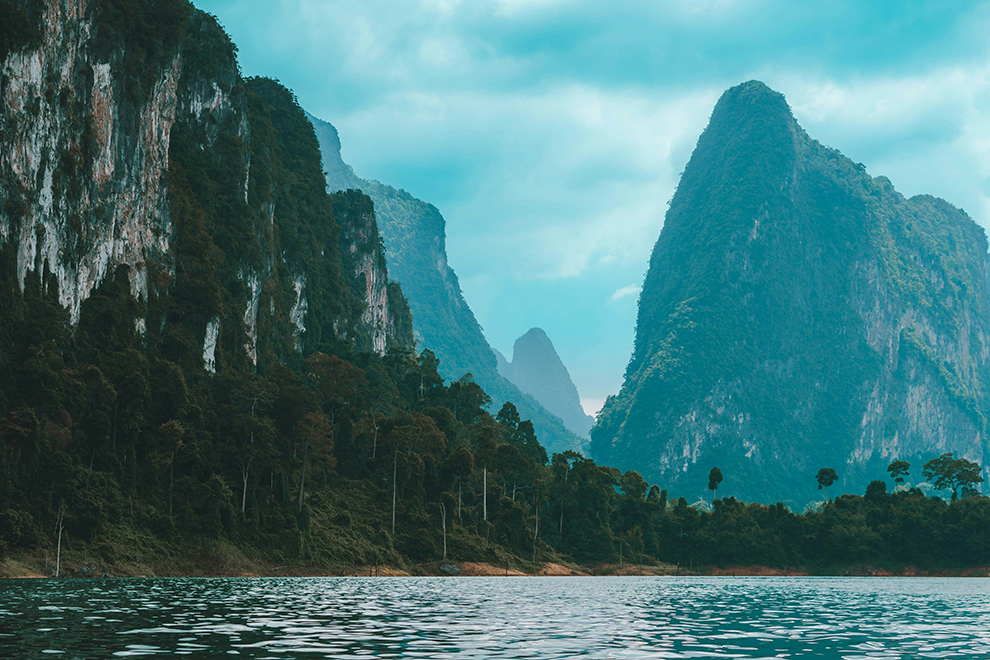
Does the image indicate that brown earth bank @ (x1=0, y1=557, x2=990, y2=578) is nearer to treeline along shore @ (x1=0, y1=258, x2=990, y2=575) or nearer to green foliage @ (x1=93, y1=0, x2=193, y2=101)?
treeline along shore @ (x1=0, y1=258, x2=990, y2=575)

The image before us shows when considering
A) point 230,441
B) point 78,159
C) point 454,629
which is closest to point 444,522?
point 230,441

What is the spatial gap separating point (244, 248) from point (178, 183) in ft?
64.2

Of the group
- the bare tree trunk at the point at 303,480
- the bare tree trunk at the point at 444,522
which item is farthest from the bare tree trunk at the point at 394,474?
the bare tree trunk at the point at 303,480

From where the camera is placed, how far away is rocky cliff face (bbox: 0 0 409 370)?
331ft

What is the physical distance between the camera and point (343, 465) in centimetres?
16000

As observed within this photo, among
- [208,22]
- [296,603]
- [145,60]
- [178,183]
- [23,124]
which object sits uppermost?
[208,22]

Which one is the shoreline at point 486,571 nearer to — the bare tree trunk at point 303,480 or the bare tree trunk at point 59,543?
the bare tree trunk at point 59,543

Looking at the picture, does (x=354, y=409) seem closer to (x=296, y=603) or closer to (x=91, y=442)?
(x=91, y=442)

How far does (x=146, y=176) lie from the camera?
12681cm

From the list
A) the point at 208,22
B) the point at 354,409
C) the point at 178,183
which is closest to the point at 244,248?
the point at 178,183

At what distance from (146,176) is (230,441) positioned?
3978cm

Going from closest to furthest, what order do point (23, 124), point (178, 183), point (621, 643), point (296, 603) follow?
1. point (621, 643)
2. point (296, 603)
3. point (23, 124)
4. point (178, 183)

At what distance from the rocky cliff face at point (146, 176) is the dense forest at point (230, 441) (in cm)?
49

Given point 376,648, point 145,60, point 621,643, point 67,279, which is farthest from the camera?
point 145,60
